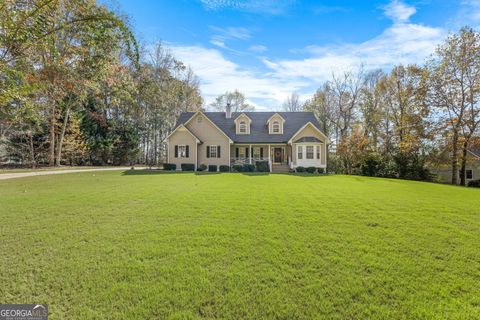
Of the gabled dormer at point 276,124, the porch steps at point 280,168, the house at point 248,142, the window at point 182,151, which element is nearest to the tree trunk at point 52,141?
the house at point 248,142

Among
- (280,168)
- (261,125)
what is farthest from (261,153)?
(261,125)

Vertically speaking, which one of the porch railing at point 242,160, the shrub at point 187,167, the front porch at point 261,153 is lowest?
the shrub at point 187,167

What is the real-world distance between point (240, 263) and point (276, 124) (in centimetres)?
2212

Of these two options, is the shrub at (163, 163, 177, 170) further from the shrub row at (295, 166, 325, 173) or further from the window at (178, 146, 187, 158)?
the shrub row at (295, 166, 325, 173)

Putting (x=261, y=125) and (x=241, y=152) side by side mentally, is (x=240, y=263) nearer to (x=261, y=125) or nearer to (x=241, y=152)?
(x=241, y=152)

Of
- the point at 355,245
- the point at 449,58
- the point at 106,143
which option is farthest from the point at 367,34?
the point at 106,143

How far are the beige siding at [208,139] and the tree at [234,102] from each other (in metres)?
22.6

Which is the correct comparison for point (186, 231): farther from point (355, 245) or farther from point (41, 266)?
point (355, 245)

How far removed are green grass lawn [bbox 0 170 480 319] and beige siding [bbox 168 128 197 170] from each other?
16.6 m

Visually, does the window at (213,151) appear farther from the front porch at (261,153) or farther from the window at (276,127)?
the window at (276,127)

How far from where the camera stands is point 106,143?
2680 cm

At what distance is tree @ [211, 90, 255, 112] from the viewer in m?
45.6

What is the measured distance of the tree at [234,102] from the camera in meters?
45.6

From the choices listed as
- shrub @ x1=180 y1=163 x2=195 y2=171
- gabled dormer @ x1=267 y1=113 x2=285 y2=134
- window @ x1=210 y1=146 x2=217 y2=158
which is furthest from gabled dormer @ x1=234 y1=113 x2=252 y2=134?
shrub @ x1=180 y1=163 x2=195 y2=171
